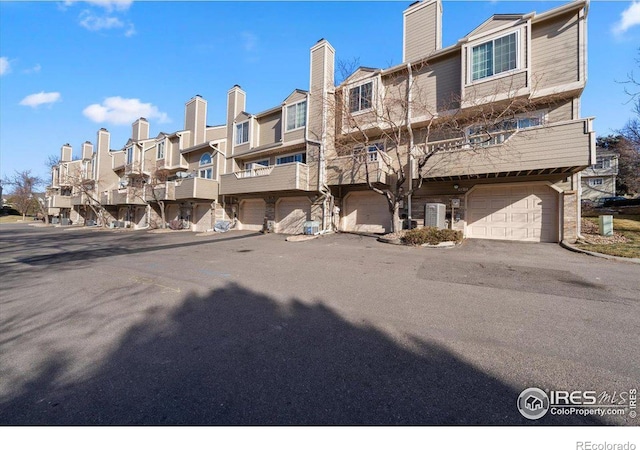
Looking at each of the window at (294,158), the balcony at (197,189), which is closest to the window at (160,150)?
the balcony at (197,189)

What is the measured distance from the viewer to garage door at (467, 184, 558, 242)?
11305 millimetres

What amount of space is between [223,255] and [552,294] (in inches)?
363

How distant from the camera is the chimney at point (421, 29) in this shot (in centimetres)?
1400

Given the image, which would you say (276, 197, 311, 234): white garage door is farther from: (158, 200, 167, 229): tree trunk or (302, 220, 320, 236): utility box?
(158, 200, 167, 229): tree trunk

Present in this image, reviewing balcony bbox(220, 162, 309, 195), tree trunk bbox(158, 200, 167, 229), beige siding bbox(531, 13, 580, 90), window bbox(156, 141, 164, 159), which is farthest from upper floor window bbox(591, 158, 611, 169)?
window bbox(156, 141, 164, 159)

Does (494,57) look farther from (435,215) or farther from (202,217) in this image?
(202,217)

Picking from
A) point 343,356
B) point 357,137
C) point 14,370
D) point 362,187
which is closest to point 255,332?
point 343,356

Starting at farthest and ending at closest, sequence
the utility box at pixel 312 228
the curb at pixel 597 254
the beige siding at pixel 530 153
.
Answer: the utility box at pixel 312 228 → the beige siding at pixel 530 153 → the curb at pixel 597 254

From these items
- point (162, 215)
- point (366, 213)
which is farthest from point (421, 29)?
point (162, 215)

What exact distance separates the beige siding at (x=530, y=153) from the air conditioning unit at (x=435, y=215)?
1540 millimetres

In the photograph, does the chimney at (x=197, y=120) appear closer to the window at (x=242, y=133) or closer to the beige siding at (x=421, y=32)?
the window at (x=242, y=133)

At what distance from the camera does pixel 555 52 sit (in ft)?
36.2

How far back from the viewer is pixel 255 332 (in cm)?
345

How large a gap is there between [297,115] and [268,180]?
476 centimetres
